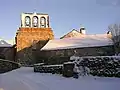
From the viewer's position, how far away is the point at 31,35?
46750 millimetres

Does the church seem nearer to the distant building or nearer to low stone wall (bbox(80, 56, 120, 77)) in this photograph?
the distant building

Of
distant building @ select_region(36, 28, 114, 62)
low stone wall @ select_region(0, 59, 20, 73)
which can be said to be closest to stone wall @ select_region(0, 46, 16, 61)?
distant building @ select_region(36, 28, 114, 62)

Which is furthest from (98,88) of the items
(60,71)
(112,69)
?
(60,71)

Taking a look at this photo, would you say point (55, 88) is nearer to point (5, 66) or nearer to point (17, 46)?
point (5, 66)

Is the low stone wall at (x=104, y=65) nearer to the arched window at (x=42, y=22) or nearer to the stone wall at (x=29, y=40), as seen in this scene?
the stone wall at (x=29, y=40)

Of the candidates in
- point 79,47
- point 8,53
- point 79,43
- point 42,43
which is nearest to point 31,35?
point 42,43

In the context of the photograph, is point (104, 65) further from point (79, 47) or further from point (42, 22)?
point (42, 22)

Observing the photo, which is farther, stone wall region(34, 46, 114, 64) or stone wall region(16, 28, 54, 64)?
stone wall region(16, 28, 54, 64)

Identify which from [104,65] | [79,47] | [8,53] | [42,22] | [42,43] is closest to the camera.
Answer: [104,65]

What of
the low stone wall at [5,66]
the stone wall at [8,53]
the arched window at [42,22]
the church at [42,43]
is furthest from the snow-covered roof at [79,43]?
the low stone wall at [5,66]

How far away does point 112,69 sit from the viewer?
49.2 feet

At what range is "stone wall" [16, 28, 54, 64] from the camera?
149 ft

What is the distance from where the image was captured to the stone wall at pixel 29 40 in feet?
149

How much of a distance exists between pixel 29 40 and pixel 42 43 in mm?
2364
